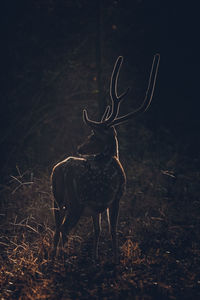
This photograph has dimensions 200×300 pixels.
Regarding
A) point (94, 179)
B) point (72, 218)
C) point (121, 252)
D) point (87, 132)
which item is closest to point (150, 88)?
point (94, 179)

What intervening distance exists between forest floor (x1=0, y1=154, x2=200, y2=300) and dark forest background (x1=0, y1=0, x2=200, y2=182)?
1945mm

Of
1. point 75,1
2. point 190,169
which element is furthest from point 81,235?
point 75,1

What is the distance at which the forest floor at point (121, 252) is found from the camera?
4965mm

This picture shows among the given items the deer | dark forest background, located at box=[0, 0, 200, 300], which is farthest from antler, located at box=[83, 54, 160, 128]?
dark forest background, located at box=[0, 0, 200, 300]

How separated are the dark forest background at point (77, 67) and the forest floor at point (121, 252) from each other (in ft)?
6.38

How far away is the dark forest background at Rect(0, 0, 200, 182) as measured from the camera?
9.52m

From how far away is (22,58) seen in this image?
31.8 feet

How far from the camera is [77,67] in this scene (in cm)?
1006

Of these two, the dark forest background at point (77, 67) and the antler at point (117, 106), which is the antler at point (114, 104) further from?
the dark forest background at point (77, 67)

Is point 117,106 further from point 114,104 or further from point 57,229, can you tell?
point 57,229

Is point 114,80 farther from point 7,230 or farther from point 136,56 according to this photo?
point 136,56

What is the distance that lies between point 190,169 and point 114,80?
15.6 ft

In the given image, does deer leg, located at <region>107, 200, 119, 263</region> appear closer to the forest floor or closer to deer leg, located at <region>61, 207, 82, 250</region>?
the forest floor

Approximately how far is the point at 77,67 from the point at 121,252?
543 cm
